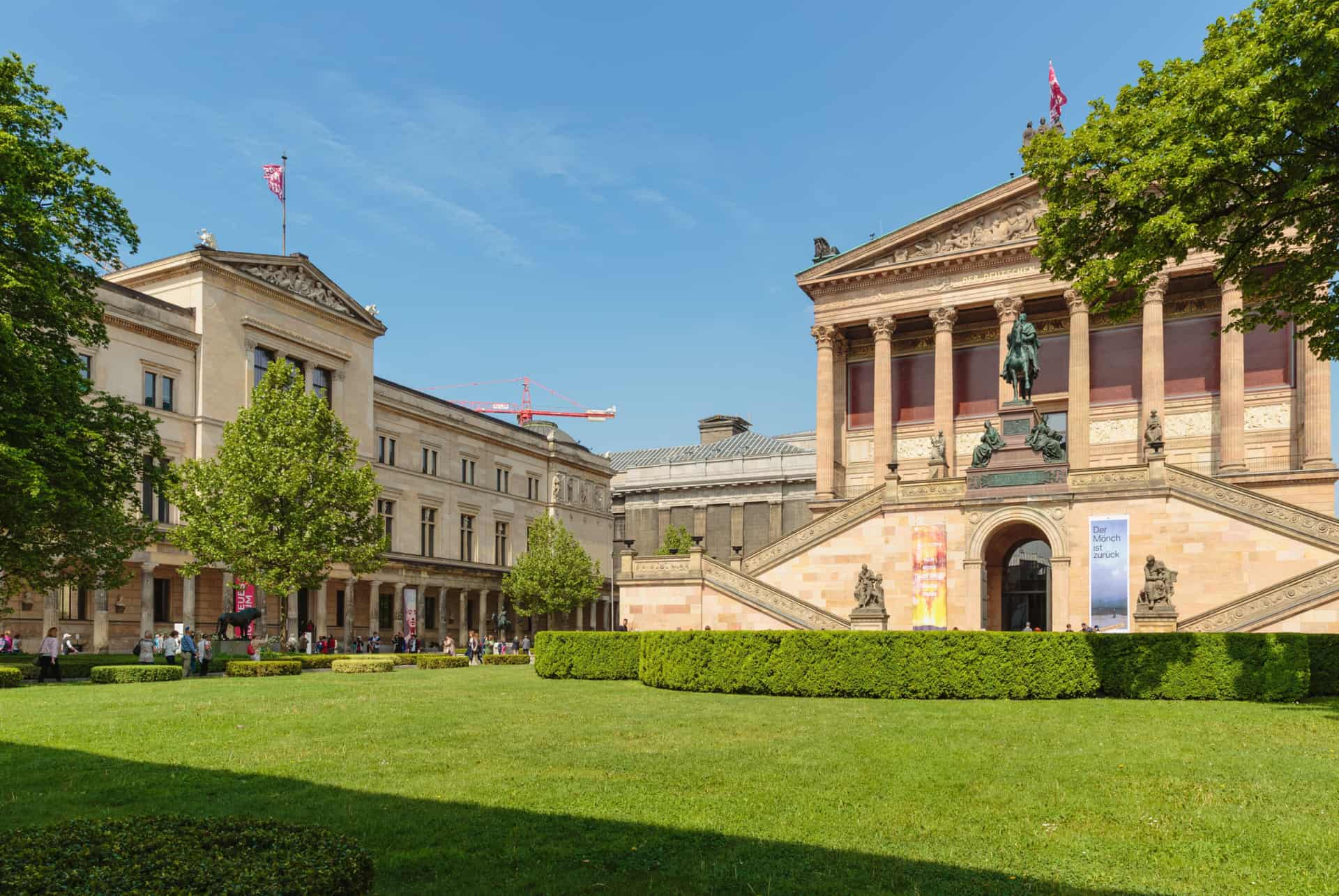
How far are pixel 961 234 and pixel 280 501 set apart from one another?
123ft

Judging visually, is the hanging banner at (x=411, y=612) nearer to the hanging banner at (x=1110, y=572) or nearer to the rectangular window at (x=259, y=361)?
the rectangular window at (x=259, y=361)

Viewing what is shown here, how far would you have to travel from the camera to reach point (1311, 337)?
72.3 ft

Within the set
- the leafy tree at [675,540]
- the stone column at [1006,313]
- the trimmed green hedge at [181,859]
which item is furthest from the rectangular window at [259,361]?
the trimmed green hedge at [181,859]

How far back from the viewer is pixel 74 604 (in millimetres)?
48688

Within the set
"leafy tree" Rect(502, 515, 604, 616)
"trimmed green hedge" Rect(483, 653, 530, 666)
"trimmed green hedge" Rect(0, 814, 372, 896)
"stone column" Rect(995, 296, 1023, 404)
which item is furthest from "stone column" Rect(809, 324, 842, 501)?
"trimmed green hedge" Rect(0, 814, 372, 896)

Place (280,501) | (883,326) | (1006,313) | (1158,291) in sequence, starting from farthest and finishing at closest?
(883,326)
(1006,313)
(1158,291)
(280,501)

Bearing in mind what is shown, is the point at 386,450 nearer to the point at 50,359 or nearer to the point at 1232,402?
the point at 50,359

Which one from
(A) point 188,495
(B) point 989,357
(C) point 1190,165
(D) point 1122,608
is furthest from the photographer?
Answer: (B) point 989,357

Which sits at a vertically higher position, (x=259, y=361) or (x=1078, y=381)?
(x=259, y=361)

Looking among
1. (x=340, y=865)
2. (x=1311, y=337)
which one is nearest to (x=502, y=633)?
(x=1311, y=337)

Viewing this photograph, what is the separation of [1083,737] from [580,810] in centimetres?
945

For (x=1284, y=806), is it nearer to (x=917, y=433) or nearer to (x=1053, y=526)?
(x=1053, y=526)

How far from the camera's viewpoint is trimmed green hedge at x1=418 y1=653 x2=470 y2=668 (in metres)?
41.5

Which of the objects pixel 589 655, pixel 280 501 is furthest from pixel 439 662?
pixel 589 655
